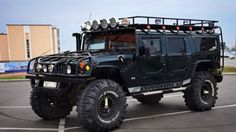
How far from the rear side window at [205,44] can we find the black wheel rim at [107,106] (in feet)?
10.7

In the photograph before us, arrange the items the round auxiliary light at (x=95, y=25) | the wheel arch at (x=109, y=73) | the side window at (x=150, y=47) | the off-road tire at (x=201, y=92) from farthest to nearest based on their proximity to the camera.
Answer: the off-road tire at (x=201, y=92)
the round auxiliary light at (x=95, y=25)
the side window at (x=150, y=47)
the wheel arch at (x=109, y=73)

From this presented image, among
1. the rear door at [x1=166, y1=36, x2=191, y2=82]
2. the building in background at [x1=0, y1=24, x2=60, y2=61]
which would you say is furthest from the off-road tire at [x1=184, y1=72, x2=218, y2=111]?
the building in background at [x1=0, y1=24, x2=60, y2=61]

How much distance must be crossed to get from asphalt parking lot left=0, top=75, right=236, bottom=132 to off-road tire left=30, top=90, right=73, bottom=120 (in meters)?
0.17

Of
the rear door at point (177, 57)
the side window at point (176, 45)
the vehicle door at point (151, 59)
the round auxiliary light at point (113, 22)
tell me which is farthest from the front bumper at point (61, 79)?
the side window at point (176, 45)

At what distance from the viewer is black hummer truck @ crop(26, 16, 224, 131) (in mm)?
6465

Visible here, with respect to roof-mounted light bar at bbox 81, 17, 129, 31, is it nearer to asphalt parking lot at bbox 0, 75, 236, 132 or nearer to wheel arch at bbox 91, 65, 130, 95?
wheel arch at bbox 91, 65, 130, 95

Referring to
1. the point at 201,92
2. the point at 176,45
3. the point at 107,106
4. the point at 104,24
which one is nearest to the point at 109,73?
the point at 107,106

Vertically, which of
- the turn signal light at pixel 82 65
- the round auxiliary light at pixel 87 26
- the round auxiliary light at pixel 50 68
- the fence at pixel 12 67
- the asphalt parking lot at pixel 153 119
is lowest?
the asphalt parking lot at pixel 153 119

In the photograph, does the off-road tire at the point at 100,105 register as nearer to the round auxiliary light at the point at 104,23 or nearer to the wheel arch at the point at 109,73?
the wheel arch at the point at 109,73

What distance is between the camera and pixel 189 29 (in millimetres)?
8898

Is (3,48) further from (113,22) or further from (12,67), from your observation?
(113,22)

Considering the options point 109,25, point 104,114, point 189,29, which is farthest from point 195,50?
point 104,114

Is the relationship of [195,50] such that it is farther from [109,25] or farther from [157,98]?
Answer: [109,25]

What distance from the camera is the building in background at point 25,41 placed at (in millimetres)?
48450
